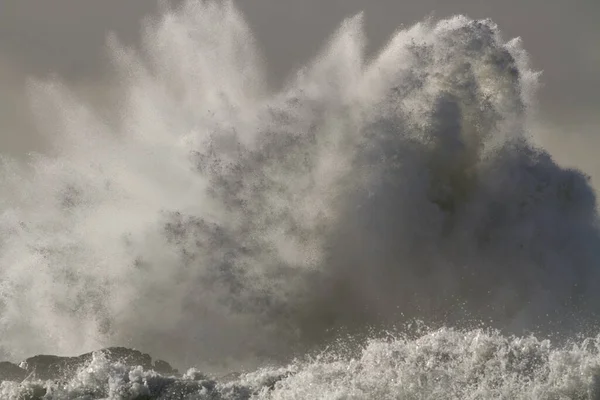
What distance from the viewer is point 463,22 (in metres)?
40.3

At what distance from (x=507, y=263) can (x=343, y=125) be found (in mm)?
9395

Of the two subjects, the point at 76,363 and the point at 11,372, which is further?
the point at 11,372

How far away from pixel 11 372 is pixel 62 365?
303cm

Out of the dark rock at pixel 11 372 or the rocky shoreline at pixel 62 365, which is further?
the dark rock at pixel 11 372

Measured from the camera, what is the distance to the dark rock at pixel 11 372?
28347mm

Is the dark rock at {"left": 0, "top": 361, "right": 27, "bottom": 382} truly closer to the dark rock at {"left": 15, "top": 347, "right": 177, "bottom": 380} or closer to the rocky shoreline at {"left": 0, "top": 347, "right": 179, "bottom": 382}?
A: the rocky shoreline at {"left": 0, "top": 347, "right": 179, "bottom": 382}

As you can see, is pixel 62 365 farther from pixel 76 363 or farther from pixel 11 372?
pixel 11 372

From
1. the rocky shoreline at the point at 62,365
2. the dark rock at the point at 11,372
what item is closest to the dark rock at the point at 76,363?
the rocky shoreline at the point at 62,365

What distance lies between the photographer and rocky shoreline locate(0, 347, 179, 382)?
27.1 metres

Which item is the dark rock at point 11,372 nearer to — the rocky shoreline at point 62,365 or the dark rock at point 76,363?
the rocky shoreline at point 62,365

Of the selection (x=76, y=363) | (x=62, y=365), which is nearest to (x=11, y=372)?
(x=62, y=365)

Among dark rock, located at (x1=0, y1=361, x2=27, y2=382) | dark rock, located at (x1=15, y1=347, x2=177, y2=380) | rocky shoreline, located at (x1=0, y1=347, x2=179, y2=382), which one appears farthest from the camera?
dark rock, located at (x1=0, y1=361, x2=27, y2=382)

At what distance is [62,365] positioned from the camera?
90.8 ft

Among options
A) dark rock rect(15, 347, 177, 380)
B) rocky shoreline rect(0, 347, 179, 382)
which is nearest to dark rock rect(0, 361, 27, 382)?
rocky shoreline rect(0, 347, 179, 382)
